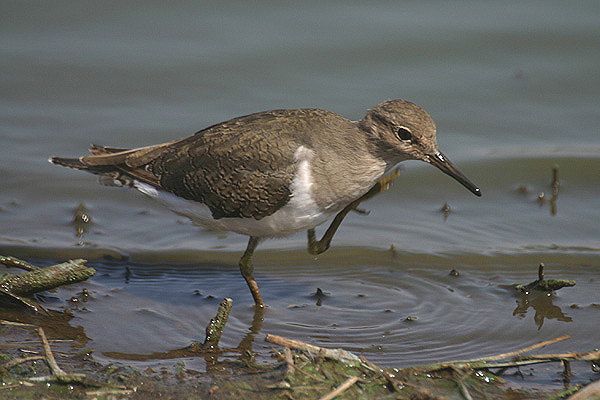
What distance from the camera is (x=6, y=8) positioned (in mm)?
11141

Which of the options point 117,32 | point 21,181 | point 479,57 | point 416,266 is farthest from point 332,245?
point 117,32

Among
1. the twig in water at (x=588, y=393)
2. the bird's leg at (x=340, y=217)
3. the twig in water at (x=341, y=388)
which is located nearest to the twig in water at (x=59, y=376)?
the twig in water at (x=341, y=388)

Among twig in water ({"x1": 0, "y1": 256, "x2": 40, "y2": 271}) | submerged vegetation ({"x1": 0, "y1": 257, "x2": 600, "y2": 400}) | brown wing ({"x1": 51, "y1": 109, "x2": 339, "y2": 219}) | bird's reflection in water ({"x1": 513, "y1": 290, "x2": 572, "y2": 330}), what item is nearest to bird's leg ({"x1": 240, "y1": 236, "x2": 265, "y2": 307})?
brown wing ({"x1": 51, "y1": 109, "x2": 339, "y2": 219})

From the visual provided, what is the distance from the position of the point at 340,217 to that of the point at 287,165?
104 centimetres

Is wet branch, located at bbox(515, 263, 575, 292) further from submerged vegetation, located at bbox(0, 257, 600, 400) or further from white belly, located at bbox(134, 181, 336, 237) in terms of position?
white belly, located at bbox(134, 181, 336, 237)

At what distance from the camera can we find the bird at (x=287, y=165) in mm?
5945

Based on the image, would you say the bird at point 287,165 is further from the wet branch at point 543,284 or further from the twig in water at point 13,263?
the twig in water at point 13,263

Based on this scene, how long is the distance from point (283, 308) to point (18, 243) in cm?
278

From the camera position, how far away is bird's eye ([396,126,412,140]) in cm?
591

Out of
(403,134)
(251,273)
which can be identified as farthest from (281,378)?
(403,134)

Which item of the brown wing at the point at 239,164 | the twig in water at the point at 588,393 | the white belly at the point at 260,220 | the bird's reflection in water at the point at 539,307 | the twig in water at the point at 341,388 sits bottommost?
the twig in water at the point at 341,388

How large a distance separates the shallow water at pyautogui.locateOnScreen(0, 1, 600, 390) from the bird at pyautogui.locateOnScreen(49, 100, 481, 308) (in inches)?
31.4

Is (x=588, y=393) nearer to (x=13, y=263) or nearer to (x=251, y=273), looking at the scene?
(x=251, y=273)

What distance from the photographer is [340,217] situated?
22.3 ft
